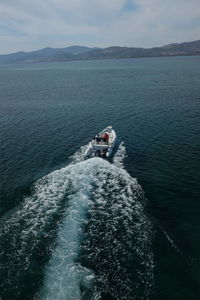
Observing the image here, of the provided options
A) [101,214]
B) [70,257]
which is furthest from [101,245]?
[101,214]

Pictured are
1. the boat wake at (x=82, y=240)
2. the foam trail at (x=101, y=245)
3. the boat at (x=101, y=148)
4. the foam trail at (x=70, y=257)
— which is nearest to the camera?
the foam trail at (x=70, y=257)

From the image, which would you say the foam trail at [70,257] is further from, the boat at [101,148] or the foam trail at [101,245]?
the boat at [101,148]

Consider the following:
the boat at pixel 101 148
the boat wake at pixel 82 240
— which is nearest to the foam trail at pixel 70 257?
the boat wake at pixel 82 240

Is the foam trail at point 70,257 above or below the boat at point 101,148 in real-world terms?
above

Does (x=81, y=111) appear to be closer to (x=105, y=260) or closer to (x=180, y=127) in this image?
(x=180, y=127)

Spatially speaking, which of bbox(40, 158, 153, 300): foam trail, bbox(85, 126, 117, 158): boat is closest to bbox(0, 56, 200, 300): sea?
bbox(40, 158, 153, 300): foam trail

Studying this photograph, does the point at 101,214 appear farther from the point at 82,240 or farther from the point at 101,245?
the point at 101,245

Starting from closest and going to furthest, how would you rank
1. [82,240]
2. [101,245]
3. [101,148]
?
[101,245] → [82,240] → [101,148]
